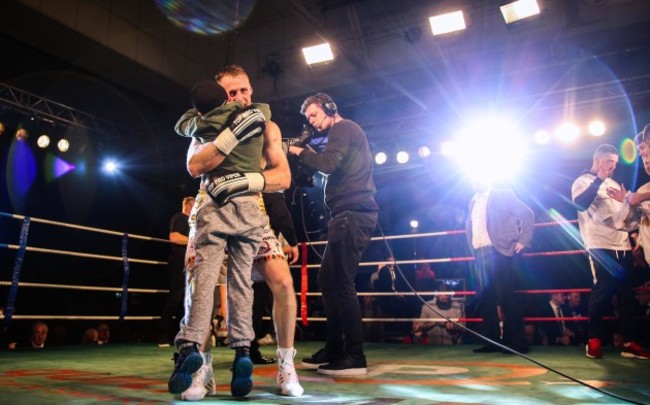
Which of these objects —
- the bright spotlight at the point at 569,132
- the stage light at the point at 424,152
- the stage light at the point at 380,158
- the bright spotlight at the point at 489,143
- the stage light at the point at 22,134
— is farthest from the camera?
the stage light at the point at 380,158

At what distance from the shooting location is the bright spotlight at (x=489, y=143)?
751 cm

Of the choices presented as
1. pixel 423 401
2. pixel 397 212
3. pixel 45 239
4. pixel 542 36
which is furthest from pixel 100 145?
pixel 423 401

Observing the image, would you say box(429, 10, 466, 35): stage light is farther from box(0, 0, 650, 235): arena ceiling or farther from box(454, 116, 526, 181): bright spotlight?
box(454, 116, 526, 181): bright spotlight

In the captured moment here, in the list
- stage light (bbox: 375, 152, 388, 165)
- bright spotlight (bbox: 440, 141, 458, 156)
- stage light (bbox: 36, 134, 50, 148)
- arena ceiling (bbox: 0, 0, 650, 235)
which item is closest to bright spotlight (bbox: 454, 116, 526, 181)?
bright spotlight (bbox: 440, 141, 458, 156)

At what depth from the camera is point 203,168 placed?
1751mm

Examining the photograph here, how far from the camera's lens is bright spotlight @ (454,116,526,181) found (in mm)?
7508

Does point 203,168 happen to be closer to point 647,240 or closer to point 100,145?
point 647,240

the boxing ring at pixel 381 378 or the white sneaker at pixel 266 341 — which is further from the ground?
the boxing ring at pixel 381 378

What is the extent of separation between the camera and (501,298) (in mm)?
3777

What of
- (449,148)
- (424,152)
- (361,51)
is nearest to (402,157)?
(424,152)

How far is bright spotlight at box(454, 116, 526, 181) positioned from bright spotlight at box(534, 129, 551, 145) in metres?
0.32

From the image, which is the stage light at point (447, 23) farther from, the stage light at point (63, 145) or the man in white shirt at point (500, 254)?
the stage light at point (63, 145)

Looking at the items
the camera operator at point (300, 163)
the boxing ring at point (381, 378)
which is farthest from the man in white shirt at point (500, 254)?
the camera operator at point (300, 163)

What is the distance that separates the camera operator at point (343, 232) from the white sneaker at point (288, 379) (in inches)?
25.8
